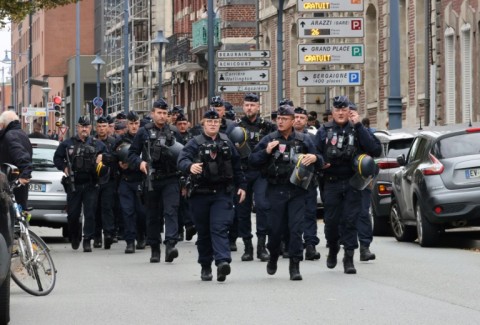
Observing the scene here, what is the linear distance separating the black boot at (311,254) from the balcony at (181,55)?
48.2 metres

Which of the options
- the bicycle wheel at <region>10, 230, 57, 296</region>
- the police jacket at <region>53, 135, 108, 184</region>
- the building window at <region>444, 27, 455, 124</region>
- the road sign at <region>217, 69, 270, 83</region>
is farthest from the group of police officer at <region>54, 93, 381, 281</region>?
the building window at <region>444, 27, 455, 124</region>

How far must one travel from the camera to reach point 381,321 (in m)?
12.0

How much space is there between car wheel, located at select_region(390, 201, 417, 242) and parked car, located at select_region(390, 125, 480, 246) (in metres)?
0.91

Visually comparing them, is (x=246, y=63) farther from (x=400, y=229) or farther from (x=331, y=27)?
(x=400, y=229)

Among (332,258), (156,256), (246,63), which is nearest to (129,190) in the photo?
(156,256)

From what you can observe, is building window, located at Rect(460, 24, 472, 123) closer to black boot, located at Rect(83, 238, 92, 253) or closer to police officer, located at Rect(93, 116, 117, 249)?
police officer, located at Rect(93, 116, 117, 249)

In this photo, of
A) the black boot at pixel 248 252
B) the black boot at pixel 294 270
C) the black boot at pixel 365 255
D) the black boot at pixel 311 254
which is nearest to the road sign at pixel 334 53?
the black boot at pixel 248 252

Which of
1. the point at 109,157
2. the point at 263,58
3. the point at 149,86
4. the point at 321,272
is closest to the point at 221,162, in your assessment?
the point at 321,272

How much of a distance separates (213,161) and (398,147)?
8.35m

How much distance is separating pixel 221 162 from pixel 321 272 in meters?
1.81

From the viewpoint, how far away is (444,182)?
2023 centimetres

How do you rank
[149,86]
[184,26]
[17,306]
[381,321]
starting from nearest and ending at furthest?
[381,321] → [17,306] → [184,26] → [149,86]

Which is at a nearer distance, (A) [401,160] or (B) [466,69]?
(A) [401,160]

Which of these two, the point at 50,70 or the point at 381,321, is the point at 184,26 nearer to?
the point at 50,70
